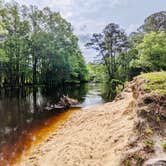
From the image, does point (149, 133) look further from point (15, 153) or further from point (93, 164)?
point (15, 153)

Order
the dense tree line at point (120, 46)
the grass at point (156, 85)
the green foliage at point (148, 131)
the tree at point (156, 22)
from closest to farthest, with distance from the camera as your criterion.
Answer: the green foliage at point (148, 131)
the grass at point (156, 85)
the tree at point (156, 22)
the dense tree line at point (120, 46)

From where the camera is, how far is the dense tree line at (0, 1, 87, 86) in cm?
4488

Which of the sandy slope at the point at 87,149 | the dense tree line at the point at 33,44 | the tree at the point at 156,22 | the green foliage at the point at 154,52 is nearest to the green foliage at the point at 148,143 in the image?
the sandy slope at the point at 87,149

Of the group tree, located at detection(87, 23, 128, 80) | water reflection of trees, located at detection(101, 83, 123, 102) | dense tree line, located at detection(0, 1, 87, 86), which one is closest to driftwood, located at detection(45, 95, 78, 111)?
water reflection of trees, located at detection(101, 83, 123, 102)

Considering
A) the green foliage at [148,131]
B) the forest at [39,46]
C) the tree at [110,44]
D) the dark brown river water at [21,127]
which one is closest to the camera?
the green foliage at [148,131]

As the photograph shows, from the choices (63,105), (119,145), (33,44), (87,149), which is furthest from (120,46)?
(119,145)

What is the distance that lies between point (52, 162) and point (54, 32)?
39.7 metres

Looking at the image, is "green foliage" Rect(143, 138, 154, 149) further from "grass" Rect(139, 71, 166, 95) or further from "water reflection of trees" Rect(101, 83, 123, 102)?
"water reflection of trees" Rect(101, 83, 123, 102)

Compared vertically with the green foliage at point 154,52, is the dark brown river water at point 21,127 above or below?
below

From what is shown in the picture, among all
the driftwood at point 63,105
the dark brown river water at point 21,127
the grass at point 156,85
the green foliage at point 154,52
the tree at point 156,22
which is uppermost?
the tree at point 156,22

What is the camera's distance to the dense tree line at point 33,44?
147 ft

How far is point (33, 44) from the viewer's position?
46.0m

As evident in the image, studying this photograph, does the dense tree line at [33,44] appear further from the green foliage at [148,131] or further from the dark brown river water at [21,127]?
the green foliage at [148,131]

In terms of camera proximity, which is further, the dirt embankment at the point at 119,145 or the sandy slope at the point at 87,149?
the sandy slope at the point at 87,149
